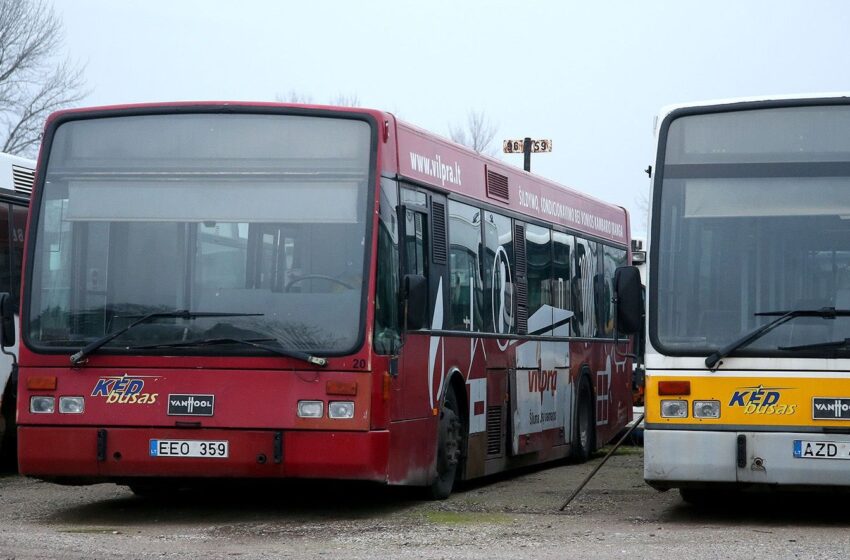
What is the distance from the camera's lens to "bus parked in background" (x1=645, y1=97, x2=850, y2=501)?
10664 millimetres

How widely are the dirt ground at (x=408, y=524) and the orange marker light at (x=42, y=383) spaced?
0.98 meters

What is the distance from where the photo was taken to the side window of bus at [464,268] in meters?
13.0

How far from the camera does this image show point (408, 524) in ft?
36.0

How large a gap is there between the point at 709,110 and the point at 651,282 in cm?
142

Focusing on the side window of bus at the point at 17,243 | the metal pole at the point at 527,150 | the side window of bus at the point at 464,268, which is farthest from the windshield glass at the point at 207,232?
the metal pole at the point at 527,150

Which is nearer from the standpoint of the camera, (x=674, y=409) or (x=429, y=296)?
(x=674, y=409)

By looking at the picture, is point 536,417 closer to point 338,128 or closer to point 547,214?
point 547,214

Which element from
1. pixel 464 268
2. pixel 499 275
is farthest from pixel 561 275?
pixel 464 268

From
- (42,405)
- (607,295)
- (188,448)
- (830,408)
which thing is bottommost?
(188,448)

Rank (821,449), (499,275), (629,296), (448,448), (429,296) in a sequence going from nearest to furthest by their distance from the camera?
(821,449)
(629,296)
(429,296)
(448,448)
(499,275)

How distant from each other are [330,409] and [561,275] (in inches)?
260

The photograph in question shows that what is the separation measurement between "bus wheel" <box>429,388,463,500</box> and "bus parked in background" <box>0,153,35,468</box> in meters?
4.54

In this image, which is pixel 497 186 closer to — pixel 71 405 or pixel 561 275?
pixel 561 275

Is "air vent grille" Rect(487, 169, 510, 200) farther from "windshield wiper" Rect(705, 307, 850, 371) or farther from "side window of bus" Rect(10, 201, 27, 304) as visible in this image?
"side window of bus" Rect(10, 201, 27, 304)
